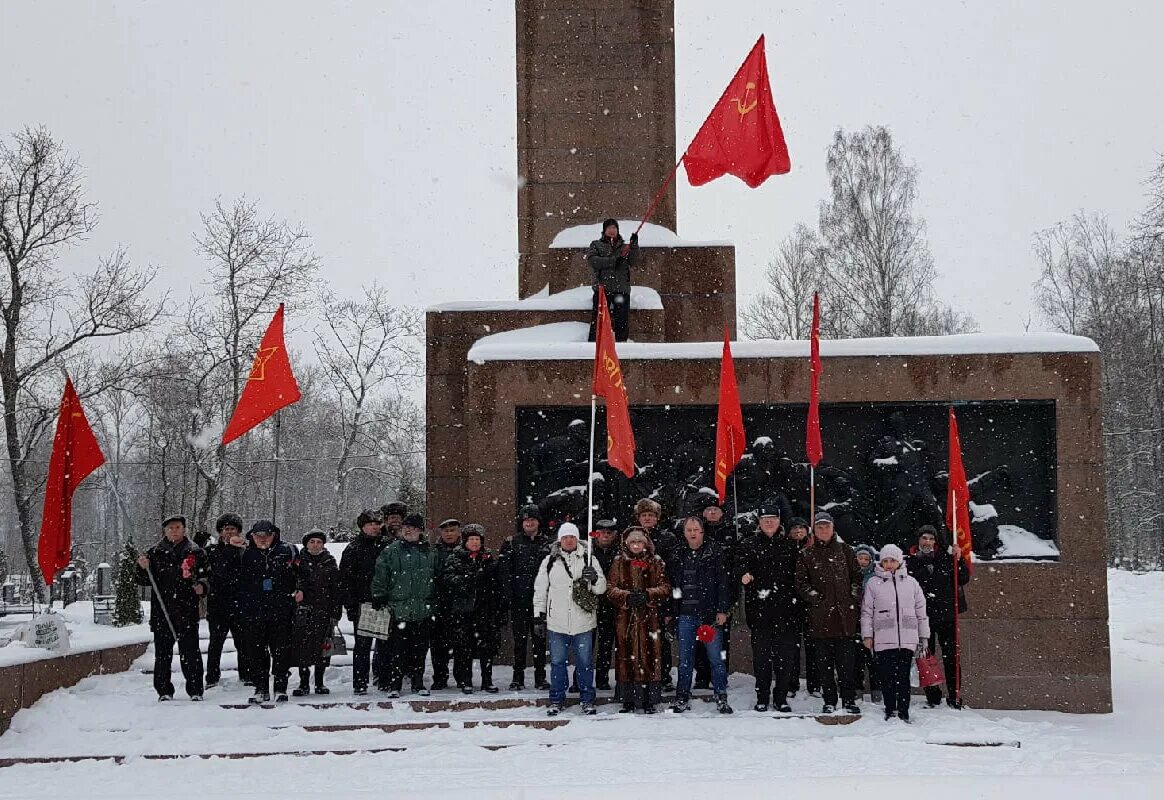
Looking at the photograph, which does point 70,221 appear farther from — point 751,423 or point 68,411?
point 751,423

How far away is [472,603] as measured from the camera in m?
9.24

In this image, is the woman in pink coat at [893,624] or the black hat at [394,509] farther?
the black hat at [394,509]

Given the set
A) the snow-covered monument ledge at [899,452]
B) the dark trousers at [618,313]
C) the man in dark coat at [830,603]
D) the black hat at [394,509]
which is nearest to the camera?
the man in dark coat at [830,603]

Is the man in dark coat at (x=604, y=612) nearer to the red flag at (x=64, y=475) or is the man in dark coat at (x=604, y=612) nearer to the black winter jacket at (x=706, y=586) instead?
the black winter jacket at (x=706, y=586)

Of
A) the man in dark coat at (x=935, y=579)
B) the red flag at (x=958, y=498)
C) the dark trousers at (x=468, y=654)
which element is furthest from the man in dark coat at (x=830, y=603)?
the dark trousers at (x=468, y=654)

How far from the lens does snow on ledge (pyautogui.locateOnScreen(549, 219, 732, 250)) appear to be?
1296 centimetres

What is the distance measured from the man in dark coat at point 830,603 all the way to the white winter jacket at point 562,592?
156 centimetres

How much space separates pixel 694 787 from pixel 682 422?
460 cm

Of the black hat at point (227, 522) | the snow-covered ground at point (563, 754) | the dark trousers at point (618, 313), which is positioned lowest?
the snow-covered ground at point (563, 754)

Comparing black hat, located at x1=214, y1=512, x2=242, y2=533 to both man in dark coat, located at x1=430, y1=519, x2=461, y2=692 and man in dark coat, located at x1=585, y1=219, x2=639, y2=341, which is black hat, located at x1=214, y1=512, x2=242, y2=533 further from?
man in dark coat, located at x1=585, y1=219, x2=639, y2=341

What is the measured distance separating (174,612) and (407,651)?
6.22 feet

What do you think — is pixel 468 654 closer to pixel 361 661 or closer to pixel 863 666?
pixel 361 661

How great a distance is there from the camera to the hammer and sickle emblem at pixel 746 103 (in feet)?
32.3

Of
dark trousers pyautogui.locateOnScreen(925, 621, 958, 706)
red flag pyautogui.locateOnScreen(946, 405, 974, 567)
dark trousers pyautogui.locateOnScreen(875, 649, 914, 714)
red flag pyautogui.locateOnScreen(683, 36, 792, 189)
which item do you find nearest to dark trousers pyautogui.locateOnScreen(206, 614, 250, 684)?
dark trousers pyautogui.locateOnScreen(875, 649, 914, 714)
